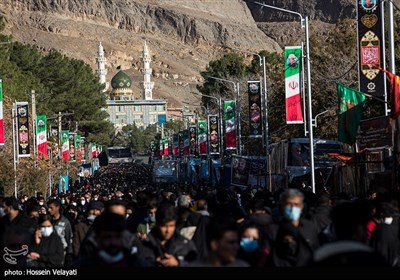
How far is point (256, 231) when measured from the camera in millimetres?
11633

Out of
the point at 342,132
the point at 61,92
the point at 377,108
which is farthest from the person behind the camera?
the point at 61,92

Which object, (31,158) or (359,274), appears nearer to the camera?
(359,274)

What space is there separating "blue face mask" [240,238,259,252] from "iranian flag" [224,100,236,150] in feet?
161

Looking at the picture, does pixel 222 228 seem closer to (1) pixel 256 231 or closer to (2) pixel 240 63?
(1) pixel 256 231

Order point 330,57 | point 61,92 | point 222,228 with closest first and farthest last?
point 222,228 < point 330,57 < point 61,92

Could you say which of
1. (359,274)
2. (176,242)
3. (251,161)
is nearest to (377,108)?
(251,161)

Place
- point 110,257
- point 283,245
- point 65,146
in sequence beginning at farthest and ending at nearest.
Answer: point 65,146, point 283,245, point 110,257

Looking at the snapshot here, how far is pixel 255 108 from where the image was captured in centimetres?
5341

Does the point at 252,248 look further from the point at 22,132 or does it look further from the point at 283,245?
the point at 22,132

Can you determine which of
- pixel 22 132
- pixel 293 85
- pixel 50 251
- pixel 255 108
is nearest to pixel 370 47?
pixel 293 85

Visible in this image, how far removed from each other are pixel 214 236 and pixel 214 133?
65.9 meters

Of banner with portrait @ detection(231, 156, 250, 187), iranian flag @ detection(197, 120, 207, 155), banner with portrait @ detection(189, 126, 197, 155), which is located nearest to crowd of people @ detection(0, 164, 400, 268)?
banner with portrait @ detection(231, 156, 250, 187)

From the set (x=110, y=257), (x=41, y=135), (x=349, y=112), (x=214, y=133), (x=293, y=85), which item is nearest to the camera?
(x=110, y=257)

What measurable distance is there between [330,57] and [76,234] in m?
45.7
